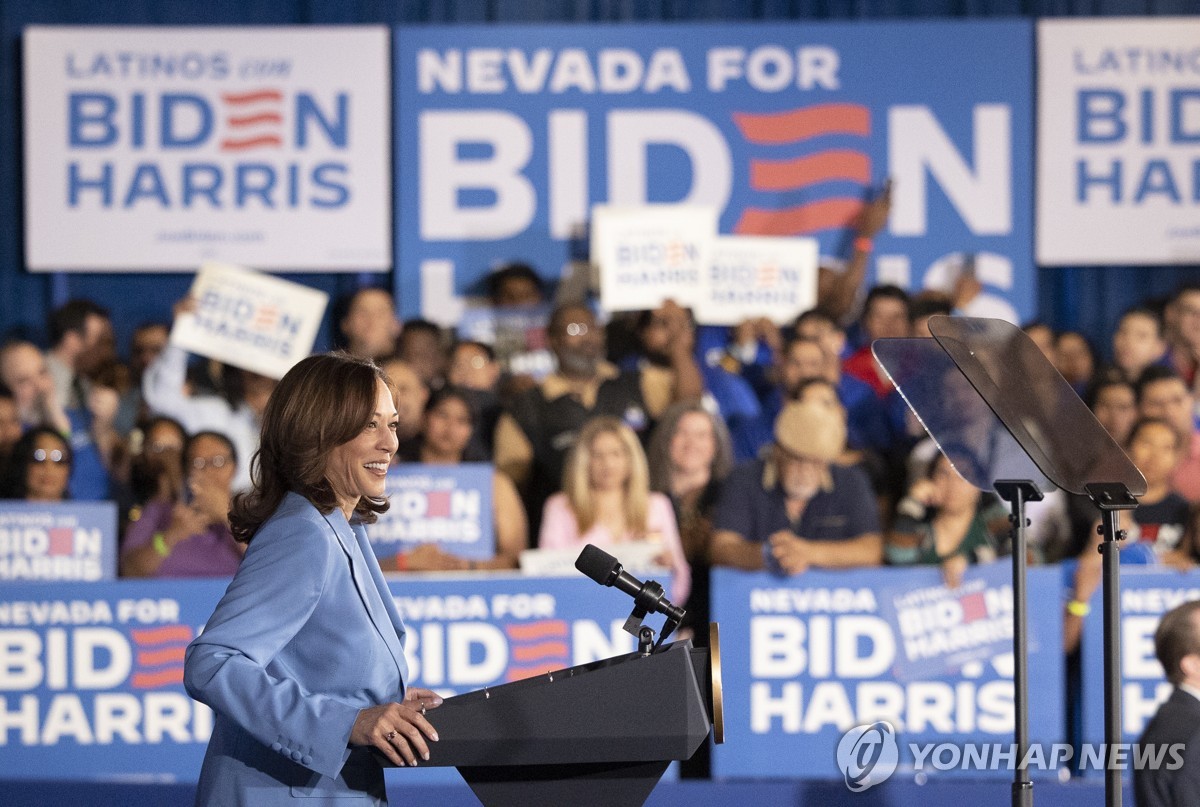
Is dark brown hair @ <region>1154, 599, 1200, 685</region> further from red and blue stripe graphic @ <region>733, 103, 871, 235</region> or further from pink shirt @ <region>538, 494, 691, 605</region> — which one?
red and blue stripe graphic @ <region>733, 103, 871, 235</region>

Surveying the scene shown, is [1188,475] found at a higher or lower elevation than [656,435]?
lower

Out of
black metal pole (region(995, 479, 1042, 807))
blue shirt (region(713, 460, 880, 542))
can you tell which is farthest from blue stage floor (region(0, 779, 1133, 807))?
black metal pole (region(995, 479, 1042, 807))

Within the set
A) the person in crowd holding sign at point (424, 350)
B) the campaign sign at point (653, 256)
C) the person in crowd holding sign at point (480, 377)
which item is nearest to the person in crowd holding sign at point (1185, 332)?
the campaign sign at point (653, 256)

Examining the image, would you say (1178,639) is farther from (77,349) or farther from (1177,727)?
(77,349)

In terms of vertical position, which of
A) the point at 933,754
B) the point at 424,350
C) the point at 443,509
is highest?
the point at 424,350

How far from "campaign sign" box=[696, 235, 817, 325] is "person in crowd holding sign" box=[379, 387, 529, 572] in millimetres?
1142

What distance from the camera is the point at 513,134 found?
6133 mm

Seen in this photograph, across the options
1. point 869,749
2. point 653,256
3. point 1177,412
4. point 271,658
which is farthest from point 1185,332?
point 271,658

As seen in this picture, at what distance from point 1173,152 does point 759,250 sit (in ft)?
6.24

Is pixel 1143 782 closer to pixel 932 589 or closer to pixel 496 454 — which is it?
pixel 932 589

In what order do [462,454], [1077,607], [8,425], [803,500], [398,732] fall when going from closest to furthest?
[398,732]
[1077,607]
[803,500]
[462,454]
[8,425]

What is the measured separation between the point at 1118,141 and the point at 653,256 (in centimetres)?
214

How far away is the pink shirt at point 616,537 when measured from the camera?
5.09 m

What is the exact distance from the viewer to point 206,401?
5910 millimetres
